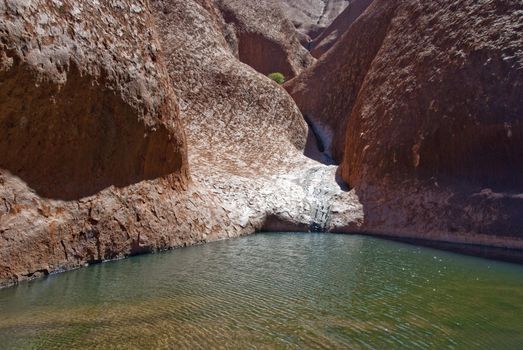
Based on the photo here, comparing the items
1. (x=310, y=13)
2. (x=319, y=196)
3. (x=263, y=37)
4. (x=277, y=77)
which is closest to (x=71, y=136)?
(x=319, y=196)

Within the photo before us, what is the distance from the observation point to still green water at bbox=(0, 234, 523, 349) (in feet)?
22.1

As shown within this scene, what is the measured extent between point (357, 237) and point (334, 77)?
18620 millimetres

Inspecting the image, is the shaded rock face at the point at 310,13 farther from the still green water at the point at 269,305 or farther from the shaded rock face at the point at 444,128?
the still green water at the point at 269,305

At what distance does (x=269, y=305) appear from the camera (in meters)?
8.55

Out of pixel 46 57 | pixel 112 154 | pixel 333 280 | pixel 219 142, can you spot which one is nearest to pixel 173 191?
pixel 112 154

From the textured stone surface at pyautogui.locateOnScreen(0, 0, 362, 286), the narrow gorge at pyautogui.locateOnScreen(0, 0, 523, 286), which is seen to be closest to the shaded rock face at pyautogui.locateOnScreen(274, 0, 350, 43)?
the narrow gorge at pyautogui.locateOnScreen(0, 0, 523, 286)

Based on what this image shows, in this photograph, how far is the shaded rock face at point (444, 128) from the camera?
18.1 metres

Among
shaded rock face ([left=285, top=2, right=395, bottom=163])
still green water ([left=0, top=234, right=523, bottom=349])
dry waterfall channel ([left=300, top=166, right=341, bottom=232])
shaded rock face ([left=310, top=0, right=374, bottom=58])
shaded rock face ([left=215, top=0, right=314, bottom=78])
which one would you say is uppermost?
shaded rock face ([left=310, top=0, right=374, bottom=58])

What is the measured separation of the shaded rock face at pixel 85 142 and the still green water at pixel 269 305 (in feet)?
3.36

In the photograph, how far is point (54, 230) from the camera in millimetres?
11531

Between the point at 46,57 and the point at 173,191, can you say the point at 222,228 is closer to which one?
the point at 173,191

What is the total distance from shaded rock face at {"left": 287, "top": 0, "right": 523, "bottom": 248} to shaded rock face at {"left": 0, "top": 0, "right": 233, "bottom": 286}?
9411mm

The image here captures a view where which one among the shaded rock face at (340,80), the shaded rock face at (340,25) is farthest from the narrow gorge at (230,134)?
the shaded rock face at (340,25)

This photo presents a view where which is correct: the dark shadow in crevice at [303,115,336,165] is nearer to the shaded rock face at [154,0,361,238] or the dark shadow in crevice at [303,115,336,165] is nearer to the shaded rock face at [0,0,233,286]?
the shaded rock face at [154,0,361,238]
